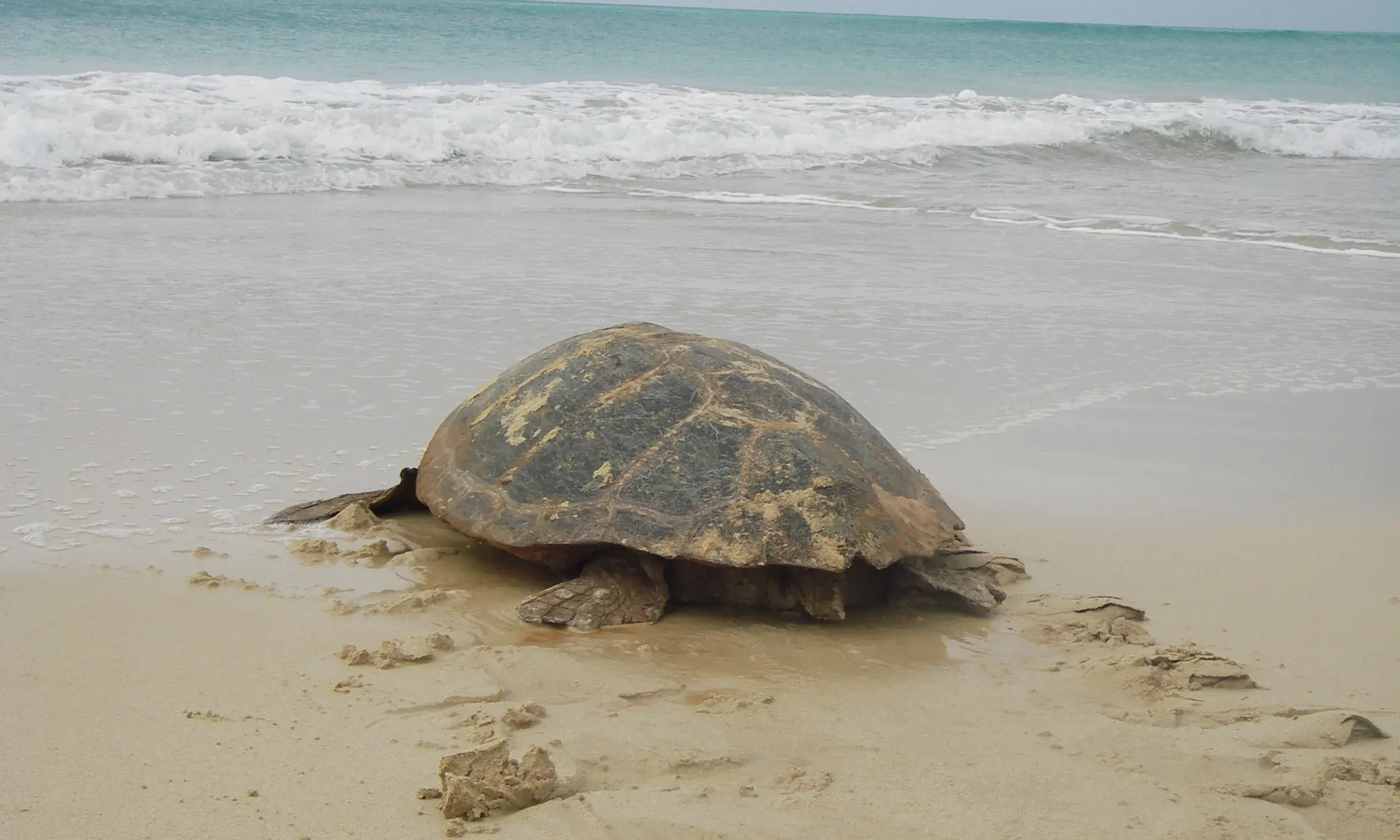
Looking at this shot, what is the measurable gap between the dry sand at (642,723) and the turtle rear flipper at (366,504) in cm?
34

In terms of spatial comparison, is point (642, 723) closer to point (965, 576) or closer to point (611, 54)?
point (965, 576)

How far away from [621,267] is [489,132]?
6.99 m

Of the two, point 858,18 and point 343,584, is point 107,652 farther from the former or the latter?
point 858,18

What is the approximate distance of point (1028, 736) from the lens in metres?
2.79

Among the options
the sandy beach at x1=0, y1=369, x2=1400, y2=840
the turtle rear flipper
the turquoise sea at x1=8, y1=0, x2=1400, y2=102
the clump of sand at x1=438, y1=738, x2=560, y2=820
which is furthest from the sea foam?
the clump of sand at x1=438, y1=738, x2=560, y2=820

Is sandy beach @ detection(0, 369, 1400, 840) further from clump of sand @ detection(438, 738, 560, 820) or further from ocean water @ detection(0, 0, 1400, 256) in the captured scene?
ocean water @ detection(0, 0, 1400, 256)

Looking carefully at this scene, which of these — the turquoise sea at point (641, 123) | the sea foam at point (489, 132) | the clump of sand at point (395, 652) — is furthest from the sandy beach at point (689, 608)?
the turquoise sea at point (641, 123)

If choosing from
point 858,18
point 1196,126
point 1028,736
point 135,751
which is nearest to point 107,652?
point 135,751

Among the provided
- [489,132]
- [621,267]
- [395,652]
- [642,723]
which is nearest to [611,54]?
[489,132]

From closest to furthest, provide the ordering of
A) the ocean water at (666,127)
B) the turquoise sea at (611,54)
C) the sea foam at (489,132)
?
the sea foam at (489,132) < the ocean water at (666,127) < the turquoise sea at (611,54)

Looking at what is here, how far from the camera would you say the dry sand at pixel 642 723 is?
2379mm

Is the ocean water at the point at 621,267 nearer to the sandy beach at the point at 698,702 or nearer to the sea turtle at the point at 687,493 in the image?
the sandy beach at the point at 698,702

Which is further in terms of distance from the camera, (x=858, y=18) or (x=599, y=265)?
(x=858, y=18)

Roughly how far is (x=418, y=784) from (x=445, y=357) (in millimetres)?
3571
